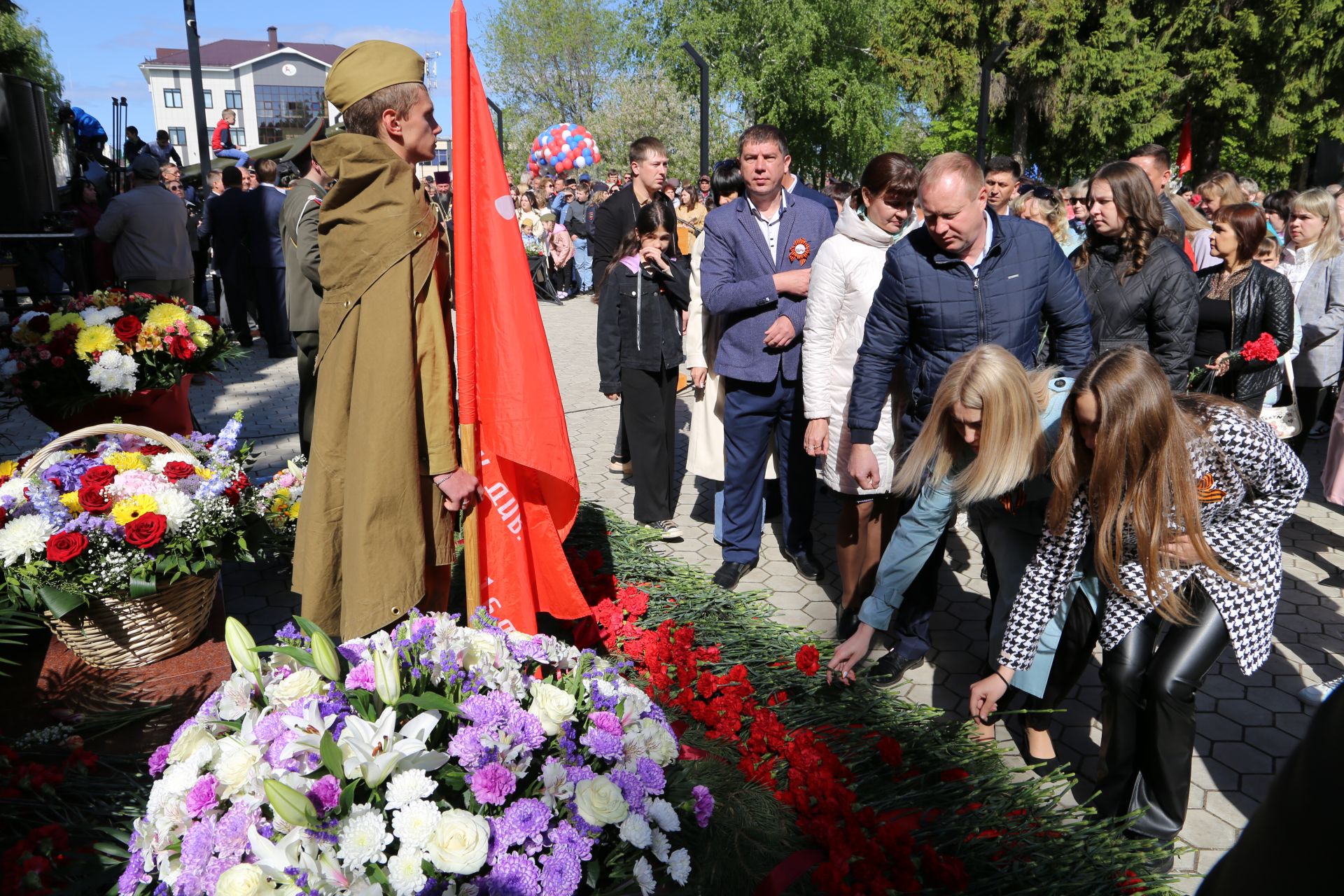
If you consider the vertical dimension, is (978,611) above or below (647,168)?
below

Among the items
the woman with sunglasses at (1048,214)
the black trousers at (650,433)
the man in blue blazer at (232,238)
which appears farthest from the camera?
the man in blue blazer at (232,238)

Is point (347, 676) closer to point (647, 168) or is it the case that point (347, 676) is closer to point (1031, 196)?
point (647, 168)

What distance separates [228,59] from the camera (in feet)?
270

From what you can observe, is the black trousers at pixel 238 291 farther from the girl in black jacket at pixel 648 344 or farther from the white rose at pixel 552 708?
the white rose at pixel 552 708

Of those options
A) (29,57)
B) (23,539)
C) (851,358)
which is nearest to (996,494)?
(851,358)

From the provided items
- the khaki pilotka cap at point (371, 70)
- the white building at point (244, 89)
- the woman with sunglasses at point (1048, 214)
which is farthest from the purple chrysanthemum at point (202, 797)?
the white building at point (244, 89)

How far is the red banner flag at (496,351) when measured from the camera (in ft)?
8.83

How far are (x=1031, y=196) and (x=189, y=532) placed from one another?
673cm

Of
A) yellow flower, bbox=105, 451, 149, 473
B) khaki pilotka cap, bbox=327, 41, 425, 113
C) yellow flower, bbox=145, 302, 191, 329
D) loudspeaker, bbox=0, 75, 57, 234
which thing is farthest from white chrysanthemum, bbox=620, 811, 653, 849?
loudspeaker, bbox=0, 75, 57, 234

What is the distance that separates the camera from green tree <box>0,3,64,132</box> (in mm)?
26922

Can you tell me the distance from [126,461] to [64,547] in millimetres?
665

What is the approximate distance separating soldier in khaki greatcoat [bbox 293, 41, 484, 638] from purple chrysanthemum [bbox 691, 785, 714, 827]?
1114mm

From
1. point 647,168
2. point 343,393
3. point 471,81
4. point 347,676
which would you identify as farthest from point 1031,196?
point 347,676

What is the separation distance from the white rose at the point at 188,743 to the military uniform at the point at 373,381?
83cm
